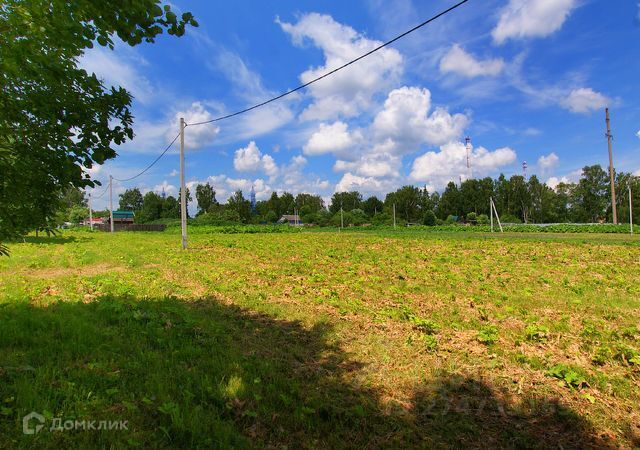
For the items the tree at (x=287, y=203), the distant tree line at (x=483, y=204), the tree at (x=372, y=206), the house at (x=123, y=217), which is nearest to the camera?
the distant tree line at (x=483, y=204)

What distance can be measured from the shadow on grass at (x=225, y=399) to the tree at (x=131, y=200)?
5792 inches

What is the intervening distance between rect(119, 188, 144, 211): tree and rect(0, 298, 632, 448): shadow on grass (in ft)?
483

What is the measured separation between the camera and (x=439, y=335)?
20.0 feet

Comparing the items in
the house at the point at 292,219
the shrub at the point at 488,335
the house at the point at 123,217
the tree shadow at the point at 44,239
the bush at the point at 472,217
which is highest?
the house at the point at 123,217

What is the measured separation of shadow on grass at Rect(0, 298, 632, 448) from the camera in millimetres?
3309

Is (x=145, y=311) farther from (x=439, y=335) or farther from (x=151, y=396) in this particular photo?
(x=439, y=335)

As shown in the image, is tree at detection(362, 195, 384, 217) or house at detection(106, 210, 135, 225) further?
tree at detection(362, 195, 384, 217)

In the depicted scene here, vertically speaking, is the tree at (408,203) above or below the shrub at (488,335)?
above

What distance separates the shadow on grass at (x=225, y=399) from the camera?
10.9 ft

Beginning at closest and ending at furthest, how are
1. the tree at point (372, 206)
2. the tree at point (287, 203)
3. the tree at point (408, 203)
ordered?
the tree at point (408, 203)
the tree at point (372, 206)
the tree at point (287, 203)

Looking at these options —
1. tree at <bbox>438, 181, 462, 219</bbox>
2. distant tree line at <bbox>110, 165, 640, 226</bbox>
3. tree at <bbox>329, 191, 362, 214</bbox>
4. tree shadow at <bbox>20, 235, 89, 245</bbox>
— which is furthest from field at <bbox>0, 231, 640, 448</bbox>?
tree at <bbox>329, 191, 362, 214</bbox>

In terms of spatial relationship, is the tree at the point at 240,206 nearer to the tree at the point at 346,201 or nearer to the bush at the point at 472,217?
the tree at the point at 346,201

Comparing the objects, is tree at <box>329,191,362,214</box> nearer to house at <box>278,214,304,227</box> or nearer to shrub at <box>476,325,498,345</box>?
house at <box>278,214,304,227</box>

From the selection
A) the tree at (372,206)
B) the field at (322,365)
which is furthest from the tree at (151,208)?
the field at (322,365)
